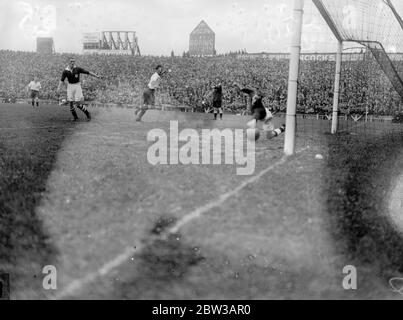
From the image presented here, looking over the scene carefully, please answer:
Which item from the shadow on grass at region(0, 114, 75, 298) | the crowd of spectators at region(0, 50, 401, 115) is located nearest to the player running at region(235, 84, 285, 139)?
the shadow on grass at region(0, 114, 75, 298)

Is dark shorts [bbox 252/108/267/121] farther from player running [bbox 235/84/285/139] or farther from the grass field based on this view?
the grass field

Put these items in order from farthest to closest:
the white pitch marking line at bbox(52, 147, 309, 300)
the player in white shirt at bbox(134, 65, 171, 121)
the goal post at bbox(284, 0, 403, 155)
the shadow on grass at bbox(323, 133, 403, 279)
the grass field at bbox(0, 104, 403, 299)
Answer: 1. the player in white shirt at bbox(134, 65, 171, 121)
2. the goal post at bbox(284, 0, 403, 155)
3. the shadow on grass at bbox(323, 133, 403, 279)
4. the grass field at bbox(0, 104, 403, 299)
5. the white pitch marking line at bbox(52, 147, 309, 300)

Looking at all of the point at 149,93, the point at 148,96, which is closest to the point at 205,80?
the point at 149,93

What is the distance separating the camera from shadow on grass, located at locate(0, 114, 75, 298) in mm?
3541

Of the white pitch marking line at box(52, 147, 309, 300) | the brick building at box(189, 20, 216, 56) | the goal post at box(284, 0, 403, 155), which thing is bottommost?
the white pitch marking line at box(52, 147, 309, 300)

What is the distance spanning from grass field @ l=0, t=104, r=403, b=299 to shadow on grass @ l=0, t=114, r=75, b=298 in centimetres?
1

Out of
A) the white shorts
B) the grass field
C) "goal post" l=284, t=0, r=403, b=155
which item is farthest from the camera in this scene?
the white shorts

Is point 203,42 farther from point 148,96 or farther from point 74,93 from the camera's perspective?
point 74,93

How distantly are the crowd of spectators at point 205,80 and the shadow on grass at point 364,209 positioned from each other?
17.7 meters

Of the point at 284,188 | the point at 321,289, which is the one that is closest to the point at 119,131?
the point at 284,188

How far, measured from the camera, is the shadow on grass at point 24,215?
3.54m
